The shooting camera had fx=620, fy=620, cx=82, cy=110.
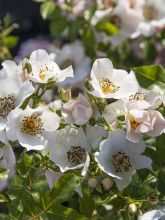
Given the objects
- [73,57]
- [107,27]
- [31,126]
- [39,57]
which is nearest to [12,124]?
[31,126]

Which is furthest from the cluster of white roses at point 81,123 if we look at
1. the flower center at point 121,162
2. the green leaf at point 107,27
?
the green leaf at point 107,27

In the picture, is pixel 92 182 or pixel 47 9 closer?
pixel 92 182

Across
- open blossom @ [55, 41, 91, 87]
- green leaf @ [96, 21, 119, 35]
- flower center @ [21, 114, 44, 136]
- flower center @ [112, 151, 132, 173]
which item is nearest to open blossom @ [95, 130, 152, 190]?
flower center @ [112, 151, 132, 173]

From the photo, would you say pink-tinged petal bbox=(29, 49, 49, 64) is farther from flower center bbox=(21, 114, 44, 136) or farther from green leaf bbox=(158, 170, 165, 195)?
green leaf bbox=(158, 170, 165, 195)

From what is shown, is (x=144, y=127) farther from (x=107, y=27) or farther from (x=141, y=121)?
(x=107, y=27)

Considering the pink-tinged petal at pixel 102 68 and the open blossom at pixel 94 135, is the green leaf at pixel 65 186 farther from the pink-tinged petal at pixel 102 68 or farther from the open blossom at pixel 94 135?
the pink-tinged petal at pixel 102 68

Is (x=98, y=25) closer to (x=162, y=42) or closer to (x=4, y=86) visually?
(x=162, y=42)
